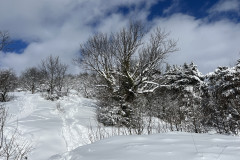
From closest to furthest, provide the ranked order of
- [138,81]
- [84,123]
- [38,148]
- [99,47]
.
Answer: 1. [38,148]
2. [84,123]
3. [138,81]
4. [99,47]

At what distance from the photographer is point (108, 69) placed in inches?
645

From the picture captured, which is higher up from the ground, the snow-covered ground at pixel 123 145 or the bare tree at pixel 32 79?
the bare tree at pixel 32 79

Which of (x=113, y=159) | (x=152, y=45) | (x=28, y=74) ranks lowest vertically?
(x=113, y=159)

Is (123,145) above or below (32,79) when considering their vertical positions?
below

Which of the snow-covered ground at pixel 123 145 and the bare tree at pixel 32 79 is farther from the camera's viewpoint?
the bare tree at pixel 32 79

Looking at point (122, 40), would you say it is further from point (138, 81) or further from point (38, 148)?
point (38, 148)

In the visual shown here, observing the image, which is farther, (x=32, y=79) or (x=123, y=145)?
(x=32, y=79)

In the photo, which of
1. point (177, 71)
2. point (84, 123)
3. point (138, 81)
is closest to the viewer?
point (84, 123)

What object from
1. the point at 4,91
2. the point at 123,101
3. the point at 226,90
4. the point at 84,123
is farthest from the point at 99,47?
the point at 4,91

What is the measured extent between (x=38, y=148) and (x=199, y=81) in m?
21.9

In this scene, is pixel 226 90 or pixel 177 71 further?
pixel 177 71

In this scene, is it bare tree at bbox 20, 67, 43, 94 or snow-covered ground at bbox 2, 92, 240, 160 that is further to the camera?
bare tree at bbox 20, 67, 43, 94

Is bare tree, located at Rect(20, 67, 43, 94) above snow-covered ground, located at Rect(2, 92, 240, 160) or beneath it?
above

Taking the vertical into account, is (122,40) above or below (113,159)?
above
